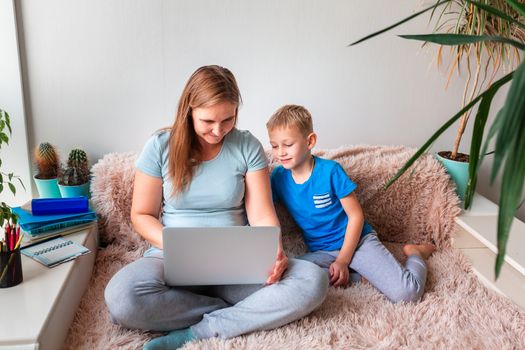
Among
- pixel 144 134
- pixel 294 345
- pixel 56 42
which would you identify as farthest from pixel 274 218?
pixel 56 42

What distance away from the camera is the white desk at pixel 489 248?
1.43 metres

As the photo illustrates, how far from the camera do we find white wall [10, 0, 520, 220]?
163 centimetres

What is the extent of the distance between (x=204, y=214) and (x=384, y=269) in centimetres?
60

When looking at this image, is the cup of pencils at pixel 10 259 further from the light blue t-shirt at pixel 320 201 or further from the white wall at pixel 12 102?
the light blue t-shirt at pixel 320 201

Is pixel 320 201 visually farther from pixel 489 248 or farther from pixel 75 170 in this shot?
pixel 75 170

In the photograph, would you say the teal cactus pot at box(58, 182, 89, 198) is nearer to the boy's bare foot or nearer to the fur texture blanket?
the fur texture blanket

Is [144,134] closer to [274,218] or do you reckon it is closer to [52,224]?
[52,224]

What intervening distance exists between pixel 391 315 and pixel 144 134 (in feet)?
3.60

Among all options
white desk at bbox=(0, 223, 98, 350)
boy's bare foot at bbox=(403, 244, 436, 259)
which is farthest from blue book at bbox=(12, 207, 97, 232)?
boy's bare foot at bbox=(403, 244, 436, 259)

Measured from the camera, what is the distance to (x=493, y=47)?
172 centimetres

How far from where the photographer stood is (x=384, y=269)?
147cm

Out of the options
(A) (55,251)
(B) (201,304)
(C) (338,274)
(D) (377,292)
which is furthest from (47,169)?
(D) (377,292)

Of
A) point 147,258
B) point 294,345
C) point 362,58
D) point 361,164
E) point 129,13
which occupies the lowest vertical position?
point 294,345

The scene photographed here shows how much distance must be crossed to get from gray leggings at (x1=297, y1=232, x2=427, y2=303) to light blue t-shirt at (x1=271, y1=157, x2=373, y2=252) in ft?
0.17
